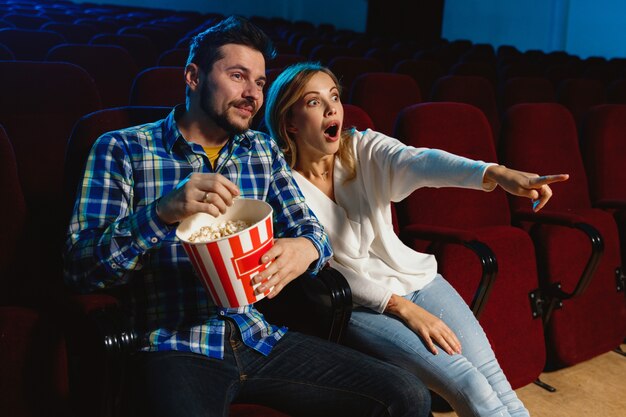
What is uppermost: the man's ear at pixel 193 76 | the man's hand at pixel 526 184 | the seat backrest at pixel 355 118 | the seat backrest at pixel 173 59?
the man's ear at pixel 193 76

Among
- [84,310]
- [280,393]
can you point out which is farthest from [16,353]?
[280,393]

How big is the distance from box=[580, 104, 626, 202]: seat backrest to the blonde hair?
→ 3.31ft

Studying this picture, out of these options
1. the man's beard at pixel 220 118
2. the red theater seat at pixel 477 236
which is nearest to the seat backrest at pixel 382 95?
the red theater seat at pixel 477 236

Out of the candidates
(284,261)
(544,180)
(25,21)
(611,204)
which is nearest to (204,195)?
(284,261)

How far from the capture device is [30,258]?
1.15 m

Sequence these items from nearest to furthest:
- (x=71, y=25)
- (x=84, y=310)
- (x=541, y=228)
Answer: (x=84, y=310)
(x=541, y=228)
(x=71, y=25)

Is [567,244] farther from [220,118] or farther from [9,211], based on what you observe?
[9,211]

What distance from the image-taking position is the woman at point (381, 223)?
115cm

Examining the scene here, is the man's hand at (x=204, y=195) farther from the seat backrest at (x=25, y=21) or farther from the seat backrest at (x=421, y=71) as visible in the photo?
the seat backrest at (x=25, y=21)

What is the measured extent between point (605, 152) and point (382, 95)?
2.47 feet

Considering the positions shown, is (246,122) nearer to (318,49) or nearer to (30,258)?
(30,258)

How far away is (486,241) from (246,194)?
65 centimetres

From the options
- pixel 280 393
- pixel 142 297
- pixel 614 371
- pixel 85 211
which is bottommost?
pixel 614 371

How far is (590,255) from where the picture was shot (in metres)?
1.69
